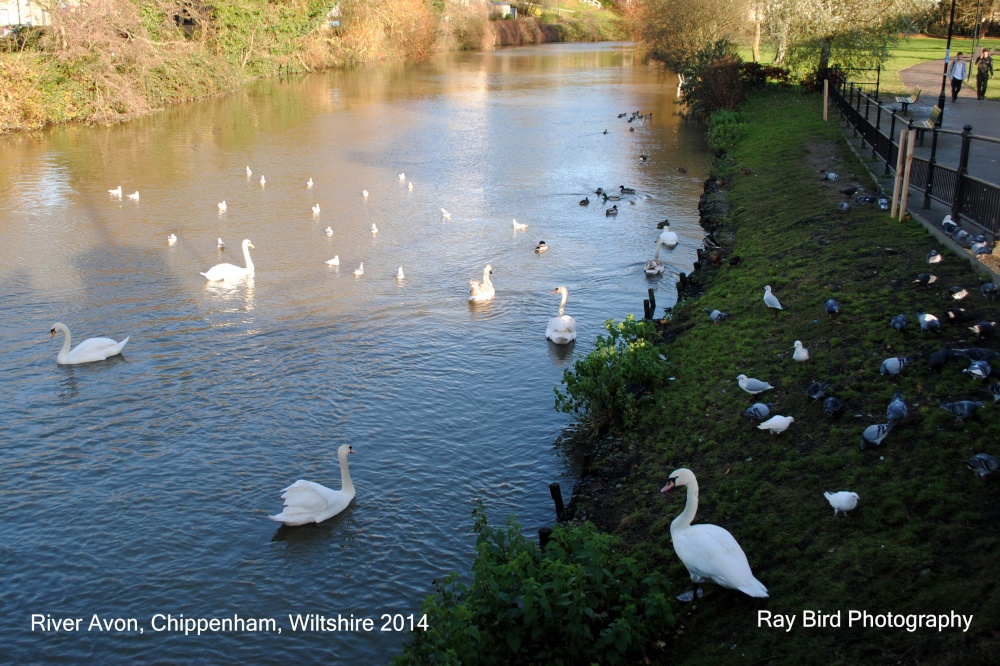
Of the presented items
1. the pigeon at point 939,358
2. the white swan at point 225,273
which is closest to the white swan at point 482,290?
the white swan at point 225,273

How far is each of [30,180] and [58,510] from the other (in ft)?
66.8

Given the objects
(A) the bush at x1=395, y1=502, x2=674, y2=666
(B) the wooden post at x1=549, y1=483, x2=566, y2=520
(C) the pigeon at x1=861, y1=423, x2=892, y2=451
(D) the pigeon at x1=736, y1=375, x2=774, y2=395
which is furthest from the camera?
(D) the pigeon at x1=736, y1=375, x2=774, y2=395

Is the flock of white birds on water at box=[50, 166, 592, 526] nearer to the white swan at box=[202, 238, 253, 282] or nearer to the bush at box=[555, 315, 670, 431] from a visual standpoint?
the white swan at box=[202, 238, 253, 282]

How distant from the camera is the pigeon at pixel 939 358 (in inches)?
361

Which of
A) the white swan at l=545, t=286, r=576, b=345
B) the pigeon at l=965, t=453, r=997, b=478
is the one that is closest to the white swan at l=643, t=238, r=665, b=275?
the white swan at l=545, t=286, r=576, b=345

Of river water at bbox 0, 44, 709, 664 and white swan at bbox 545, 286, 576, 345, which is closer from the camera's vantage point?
river water at bbox 0, 44, 709, 664

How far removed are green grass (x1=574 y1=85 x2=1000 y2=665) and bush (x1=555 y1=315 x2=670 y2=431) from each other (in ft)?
0.94

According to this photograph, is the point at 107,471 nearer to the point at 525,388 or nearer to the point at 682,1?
the point at 525,388

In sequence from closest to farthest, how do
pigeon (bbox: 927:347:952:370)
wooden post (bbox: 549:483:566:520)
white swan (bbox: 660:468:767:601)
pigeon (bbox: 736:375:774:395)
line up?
1. white swan (bbox: 660:468:767:601)
2. wooden post (bbox: 549:483:566:520)
3. pigeon (bbox: 927:347:952:370)
4. pigeon (bbox: 736:375:774:395)

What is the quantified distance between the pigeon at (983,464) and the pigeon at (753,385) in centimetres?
333

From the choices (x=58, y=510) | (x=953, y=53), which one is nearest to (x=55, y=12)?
(x=58, y=510)

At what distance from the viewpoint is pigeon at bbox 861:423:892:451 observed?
821 centimetres

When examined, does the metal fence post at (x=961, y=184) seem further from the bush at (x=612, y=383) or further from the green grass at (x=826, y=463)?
the bush at (x=612, y=383)

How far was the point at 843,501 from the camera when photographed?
7367mm
